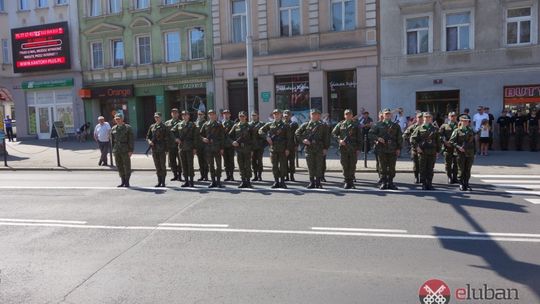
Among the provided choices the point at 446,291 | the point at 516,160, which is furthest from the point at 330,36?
the point at 446,291

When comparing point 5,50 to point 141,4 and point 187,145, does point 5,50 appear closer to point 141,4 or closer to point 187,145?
point 141,4

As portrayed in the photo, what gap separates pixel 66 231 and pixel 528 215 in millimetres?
7716

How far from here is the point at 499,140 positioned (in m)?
18.3

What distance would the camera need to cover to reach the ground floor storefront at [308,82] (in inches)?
835

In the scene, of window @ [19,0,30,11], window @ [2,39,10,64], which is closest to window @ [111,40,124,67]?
window @ [19,0,30,11]

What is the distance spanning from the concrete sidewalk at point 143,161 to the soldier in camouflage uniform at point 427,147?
9.32ft

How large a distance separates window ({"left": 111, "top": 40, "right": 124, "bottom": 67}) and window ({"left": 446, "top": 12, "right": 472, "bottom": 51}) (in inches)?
722

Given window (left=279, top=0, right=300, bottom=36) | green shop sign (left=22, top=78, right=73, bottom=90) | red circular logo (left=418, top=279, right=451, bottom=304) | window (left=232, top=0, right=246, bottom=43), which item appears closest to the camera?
red circular logo (left=418, top=279, right=451, bottom=304)

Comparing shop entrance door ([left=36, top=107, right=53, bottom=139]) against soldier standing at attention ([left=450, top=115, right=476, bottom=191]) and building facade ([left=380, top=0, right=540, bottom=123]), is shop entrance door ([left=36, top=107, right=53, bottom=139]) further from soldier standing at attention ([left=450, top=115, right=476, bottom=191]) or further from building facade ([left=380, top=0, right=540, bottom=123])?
soldier standing at attention ([left=450, top=115, right=476, bottom=191])

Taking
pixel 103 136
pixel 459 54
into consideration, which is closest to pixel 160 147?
pixel 103 136

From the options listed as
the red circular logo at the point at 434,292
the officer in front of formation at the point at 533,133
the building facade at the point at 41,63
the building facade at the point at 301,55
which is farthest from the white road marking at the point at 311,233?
the building facade at the point at 41,63

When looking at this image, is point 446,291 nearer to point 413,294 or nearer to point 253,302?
point 413,294

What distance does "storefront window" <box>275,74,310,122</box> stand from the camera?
74.1ft

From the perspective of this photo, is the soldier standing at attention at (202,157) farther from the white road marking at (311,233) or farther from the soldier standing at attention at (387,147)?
the white road marking at (311,233)
